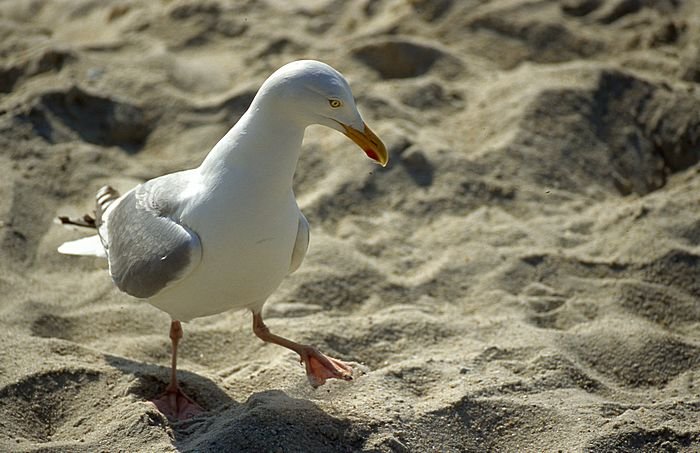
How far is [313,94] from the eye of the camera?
3168mm

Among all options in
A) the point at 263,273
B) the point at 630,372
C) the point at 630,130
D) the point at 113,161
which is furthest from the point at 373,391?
the point at 630,130

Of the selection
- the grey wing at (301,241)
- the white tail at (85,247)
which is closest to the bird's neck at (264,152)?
the grey wing at (301,241)

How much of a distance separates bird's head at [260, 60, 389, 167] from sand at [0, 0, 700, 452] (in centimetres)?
101

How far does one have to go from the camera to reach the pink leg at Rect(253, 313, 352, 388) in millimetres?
3502

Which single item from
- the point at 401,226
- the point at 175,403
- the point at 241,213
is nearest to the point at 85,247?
the point at 175,403

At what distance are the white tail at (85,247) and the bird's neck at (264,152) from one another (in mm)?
969

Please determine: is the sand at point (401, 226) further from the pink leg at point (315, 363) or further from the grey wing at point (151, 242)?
the grey wing at point (151, 242)

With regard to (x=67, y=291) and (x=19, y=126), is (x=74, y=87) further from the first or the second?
(x=67, y=291)

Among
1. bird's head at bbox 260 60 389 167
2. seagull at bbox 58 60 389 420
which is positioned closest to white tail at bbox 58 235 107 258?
seagull at bbox 58 60 389 420

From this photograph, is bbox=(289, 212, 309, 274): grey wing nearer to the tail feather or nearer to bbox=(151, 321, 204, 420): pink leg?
bbox=(151, 321, 204, 420): pink leg

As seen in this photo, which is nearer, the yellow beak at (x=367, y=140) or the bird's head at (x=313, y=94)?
the bird's head at (x=313, y=94)

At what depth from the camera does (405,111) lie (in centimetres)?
546

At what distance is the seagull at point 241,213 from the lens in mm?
3174

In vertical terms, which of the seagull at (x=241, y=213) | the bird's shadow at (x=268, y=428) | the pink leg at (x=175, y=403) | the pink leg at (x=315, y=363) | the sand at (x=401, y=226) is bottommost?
the sand at (x=401, y=226)
